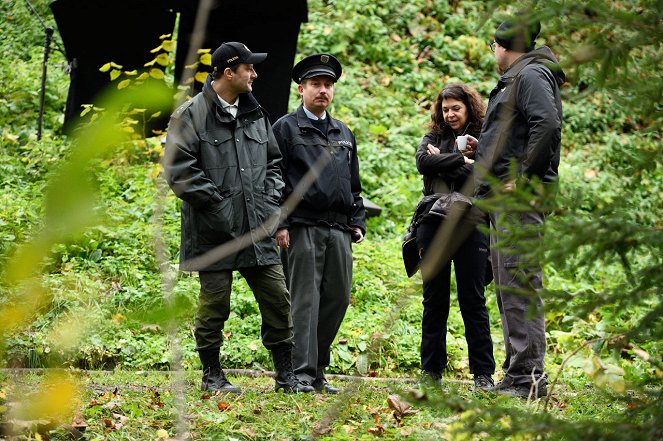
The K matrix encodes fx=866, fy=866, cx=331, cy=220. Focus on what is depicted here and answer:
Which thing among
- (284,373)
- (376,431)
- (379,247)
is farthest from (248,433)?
(379,247)

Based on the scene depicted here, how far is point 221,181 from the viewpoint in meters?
5.51

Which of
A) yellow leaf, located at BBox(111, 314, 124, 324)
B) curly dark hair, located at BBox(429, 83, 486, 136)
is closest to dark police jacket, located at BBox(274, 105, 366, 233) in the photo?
curly dark hair, located at BBox(429, 83, 486, 136)

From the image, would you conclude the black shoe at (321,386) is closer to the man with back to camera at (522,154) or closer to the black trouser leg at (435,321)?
the black trouser leg at (435,321)

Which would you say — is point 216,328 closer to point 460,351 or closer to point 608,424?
point 460,351

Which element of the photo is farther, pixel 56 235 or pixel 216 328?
pixel 216 328

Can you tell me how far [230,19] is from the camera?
A: 9.39 meters

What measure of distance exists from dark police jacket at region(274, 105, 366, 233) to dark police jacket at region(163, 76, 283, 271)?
0.95 feet

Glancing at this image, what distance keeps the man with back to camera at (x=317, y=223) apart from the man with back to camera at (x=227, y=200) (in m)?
0.23

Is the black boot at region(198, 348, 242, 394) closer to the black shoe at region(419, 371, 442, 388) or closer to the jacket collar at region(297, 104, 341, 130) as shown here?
the black shoe at region(419, 371, 442, 388)

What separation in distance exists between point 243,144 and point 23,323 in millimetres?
3930

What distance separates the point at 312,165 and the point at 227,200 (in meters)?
0.72

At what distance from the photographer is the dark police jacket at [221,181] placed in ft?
17.7

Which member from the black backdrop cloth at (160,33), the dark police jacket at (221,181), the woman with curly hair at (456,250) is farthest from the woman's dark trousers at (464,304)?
the black backdrop cloth at (160,33)

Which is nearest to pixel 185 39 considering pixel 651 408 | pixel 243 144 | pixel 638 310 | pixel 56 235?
pixel 243 144
